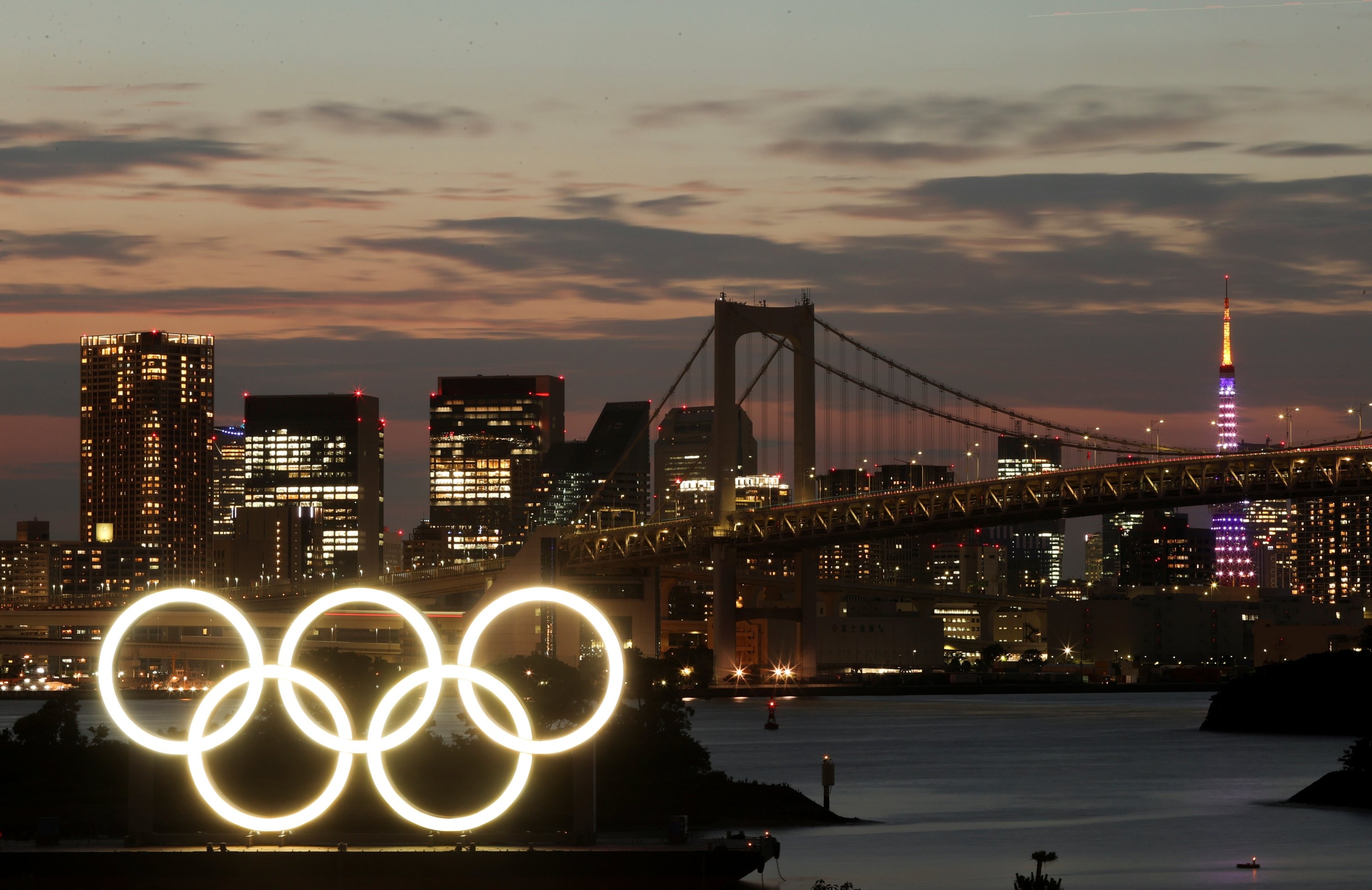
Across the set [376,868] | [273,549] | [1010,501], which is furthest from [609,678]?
[273,549]

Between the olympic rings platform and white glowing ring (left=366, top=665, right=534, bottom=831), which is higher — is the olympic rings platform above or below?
below

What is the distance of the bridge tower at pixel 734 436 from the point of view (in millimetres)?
78625

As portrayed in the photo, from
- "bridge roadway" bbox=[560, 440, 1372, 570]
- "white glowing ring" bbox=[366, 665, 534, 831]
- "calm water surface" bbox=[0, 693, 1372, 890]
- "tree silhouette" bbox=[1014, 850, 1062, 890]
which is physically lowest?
"calm water surface" bbox=[0, 693, 1372, 890]

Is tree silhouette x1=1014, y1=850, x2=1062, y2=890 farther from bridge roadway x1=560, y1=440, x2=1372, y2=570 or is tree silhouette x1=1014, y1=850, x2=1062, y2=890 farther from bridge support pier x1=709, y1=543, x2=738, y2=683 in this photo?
bridge support pier x1=709, y1=543, x2=738, y2=683

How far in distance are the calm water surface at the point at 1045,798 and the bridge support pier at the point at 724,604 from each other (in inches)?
200

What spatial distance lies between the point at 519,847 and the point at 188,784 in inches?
357

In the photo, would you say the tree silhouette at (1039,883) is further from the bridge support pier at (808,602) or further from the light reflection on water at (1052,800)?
the bridge support pier at (808,602)

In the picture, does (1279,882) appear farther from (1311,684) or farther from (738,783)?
(1311,684)

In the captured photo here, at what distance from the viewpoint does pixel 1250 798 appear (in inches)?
1599

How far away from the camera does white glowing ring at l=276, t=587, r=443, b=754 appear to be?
24.3 m

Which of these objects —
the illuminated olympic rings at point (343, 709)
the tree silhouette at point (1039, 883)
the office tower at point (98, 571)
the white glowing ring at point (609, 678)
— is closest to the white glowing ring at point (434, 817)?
the illuminated olympic rings at point (343, 709)

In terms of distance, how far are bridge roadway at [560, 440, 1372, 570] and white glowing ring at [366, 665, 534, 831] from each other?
4652 cm

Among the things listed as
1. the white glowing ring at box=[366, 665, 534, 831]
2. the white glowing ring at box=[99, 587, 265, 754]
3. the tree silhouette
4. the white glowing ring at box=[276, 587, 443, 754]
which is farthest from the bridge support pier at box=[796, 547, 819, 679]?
the tree silhouette

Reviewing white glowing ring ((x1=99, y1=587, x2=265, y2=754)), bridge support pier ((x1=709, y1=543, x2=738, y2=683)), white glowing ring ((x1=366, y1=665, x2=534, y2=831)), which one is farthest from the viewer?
bridge support pier ((x1=709, y1=543, x2=738, y2=683))
